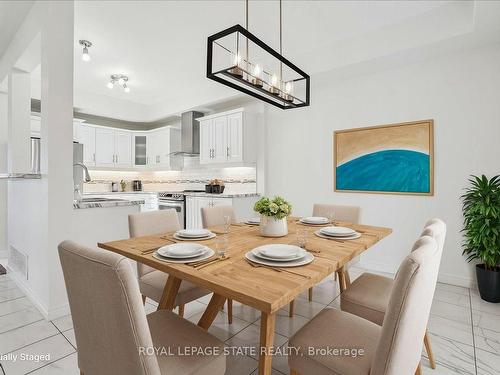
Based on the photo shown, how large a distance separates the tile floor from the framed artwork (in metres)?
1.22

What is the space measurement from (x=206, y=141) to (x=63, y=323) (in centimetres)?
344

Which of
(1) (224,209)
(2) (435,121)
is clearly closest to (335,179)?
(2) (435,121)

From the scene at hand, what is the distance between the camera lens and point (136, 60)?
12.3 feet

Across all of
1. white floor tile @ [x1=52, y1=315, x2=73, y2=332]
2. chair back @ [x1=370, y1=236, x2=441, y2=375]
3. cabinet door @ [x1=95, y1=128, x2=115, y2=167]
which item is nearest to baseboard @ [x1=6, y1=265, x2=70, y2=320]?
white floor tile @ [x1=52, y1=315, x2=73, y2=332]

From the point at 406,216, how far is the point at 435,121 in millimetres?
1102

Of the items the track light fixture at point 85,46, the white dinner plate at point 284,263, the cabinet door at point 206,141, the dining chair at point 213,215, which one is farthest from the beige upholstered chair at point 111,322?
the cabinet door at point 206,141

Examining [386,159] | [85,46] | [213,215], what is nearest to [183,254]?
[213,215]

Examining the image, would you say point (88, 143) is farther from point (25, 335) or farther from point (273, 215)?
point (273, 215)

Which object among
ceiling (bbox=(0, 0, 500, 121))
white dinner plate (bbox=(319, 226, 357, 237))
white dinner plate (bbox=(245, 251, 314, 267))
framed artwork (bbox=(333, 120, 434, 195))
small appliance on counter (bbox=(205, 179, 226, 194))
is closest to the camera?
white dinner plate (bbox=(245, 251, 314, 267))

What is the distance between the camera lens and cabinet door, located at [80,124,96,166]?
5.39m

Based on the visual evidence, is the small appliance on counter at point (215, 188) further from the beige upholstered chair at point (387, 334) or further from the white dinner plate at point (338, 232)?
the beige upholstered chair at point (387, 334)

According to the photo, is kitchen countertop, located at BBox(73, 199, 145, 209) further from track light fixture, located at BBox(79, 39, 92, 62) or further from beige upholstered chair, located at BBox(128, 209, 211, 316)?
track light fixture, located at BBox(79, 39, 92, 62)

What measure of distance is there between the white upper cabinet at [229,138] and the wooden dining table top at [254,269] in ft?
8.89

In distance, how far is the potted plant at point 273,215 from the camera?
1760 millimetres
